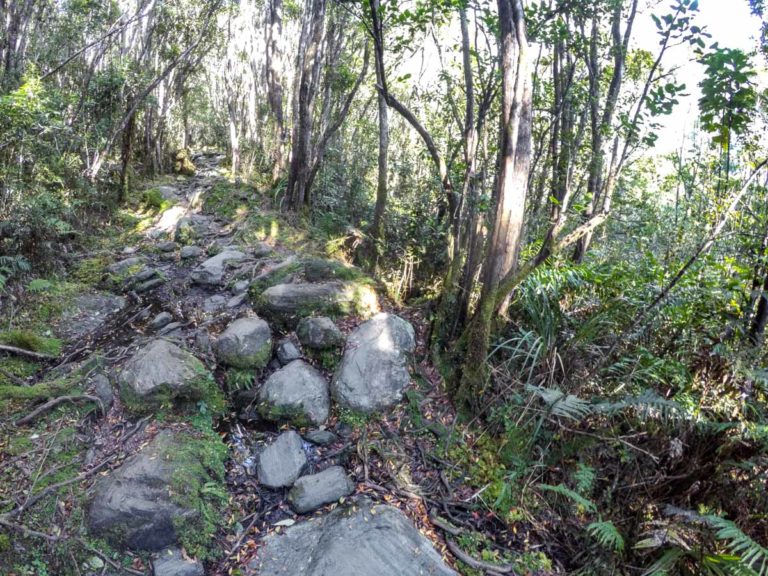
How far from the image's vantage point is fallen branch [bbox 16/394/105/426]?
354cm

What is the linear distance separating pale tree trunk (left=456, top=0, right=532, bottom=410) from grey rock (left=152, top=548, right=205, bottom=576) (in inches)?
102

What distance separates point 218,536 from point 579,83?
26.0 feet

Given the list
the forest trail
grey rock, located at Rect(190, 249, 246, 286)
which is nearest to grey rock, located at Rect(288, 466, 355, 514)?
the forest trail

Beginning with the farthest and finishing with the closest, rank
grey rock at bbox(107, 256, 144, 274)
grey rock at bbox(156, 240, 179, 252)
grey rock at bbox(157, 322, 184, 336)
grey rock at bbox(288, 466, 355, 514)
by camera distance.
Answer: grey rock at bbox(156, 240, 179, 252) → grey rock at bbox(107, 256, 144, 274) → grey rock at bbox(157, 322, 184, 336) → grey rock at bbox(288, 466, 355, 514)

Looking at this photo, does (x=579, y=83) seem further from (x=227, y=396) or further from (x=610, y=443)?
(x=227, y=396)

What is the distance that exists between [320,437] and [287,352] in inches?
42.5

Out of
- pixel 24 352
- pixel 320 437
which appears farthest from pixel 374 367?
pixel 24 352

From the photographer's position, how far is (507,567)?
3104mm

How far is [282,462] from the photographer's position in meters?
3.73

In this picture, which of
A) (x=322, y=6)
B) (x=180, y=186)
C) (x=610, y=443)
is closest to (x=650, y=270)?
(x=610, y=443)

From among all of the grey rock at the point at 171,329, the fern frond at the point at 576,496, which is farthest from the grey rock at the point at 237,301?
the fern frond at the point at 576,496

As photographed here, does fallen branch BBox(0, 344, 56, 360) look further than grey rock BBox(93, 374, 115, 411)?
Yes

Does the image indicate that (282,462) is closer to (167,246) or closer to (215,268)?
(215,268)

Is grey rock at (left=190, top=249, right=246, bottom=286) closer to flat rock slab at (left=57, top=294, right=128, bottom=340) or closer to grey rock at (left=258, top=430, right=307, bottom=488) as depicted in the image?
flat rock slab at (left=57, top=294, right=128, bottom=340)
